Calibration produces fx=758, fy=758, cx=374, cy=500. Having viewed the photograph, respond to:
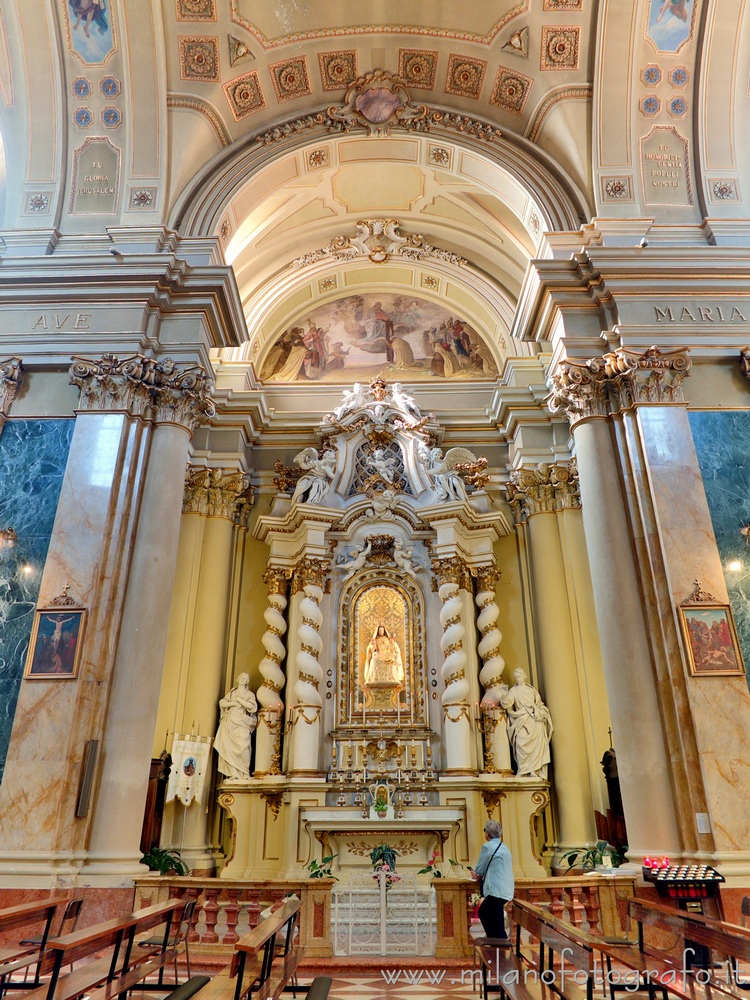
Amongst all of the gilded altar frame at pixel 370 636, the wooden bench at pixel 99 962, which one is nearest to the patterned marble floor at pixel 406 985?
the wooden bench at pixel 99 962

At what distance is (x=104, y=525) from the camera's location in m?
8.72

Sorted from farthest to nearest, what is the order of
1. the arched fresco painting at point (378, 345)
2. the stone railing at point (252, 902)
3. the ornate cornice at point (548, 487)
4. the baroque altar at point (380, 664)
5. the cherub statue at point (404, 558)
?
the arched fresco painting at point (378, 345) → the cherub statue at point (404, 558) → the ornate cornice at point (548, 487) → the baroque altar at point (380, 664) → the stone railing at point (252, 902)

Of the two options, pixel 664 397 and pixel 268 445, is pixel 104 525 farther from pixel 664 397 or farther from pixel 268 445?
pixel 664 397

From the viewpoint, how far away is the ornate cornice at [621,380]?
934cm

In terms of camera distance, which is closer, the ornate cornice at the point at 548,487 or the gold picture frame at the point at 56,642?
the gold picture frame at the point at 56,642

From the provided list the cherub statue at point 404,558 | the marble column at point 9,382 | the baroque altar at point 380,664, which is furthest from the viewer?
the cherub statue at point 404,558

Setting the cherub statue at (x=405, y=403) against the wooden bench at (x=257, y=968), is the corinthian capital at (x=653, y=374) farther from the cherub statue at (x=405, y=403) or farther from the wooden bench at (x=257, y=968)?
the wooden bench at (x=257, y=968)

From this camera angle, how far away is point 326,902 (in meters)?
6.59

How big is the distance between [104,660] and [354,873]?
4703 millimetres

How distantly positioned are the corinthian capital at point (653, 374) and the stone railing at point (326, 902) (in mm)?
5377

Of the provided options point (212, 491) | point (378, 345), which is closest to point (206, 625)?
point (212, 491)

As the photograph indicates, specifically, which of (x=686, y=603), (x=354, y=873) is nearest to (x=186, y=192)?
(x=686, y=603)

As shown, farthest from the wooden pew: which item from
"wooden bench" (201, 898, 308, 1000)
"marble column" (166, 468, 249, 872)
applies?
"marble column" (166, 468, 249, 872)

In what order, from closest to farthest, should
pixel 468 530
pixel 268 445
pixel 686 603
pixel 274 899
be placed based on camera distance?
pixel 274 899, pixel 686 603, pixel 468 530, pixel 268 445
